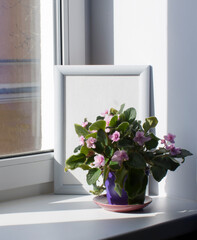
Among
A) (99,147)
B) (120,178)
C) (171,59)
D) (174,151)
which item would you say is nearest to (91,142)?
(99,147)

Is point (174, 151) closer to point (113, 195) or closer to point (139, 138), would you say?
point (139, 138)

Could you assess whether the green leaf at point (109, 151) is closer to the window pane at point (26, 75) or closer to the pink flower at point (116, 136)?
the pink flower at point (116, 136)

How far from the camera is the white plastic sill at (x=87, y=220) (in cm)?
117

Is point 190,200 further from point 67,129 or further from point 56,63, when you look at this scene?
point 56,63

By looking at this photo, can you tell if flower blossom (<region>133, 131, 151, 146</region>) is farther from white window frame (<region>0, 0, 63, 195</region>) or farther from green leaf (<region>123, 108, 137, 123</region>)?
white window frame (<region>0, 0, 63, 195</region>)

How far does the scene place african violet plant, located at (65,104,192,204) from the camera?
4.17 ft

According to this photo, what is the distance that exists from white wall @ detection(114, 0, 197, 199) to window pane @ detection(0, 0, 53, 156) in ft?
0.97

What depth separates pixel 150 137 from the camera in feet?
4.33

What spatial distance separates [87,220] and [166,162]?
0.92 ft

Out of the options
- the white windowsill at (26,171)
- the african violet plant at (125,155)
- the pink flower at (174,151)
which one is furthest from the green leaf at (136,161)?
the white windowsill at (26,171)

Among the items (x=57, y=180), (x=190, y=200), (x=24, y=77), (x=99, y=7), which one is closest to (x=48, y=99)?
(x=24, y=77)

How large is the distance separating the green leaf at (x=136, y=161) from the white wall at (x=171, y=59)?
221 mm

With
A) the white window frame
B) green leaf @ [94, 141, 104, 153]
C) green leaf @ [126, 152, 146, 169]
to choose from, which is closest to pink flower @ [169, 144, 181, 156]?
green leaf @ [126, 152, 146, 169]

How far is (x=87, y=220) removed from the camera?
1285 mm
